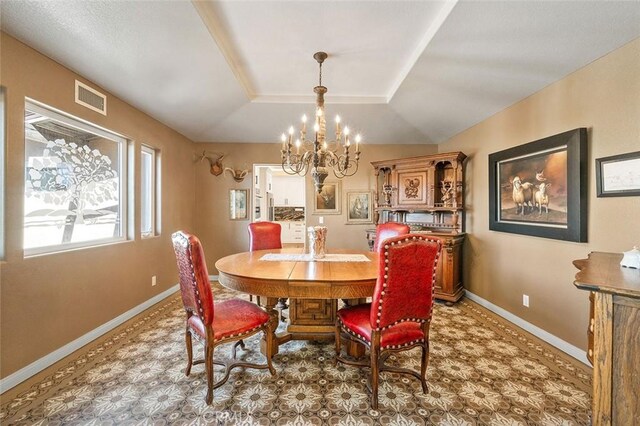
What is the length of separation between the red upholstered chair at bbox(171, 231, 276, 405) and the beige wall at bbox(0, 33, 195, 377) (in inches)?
48.2

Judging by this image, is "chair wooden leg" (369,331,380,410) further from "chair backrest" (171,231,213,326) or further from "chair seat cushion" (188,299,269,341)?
"chair backrest" (171,231,213,326)

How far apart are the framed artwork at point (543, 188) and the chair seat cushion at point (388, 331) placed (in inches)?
70.5

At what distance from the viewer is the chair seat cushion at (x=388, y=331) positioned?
1.71 metres

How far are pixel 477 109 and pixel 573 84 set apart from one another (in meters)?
1.07

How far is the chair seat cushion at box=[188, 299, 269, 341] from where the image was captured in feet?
5.87

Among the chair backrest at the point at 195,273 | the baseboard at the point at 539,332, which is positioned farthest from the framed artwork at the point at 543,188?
the chair backrest at the point at 195,273

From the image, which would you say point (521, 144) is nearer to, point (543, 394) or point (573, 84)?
point (573, 84)

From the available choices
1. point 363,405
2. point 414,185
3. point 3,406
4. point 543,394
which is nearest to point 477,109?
point 414,185

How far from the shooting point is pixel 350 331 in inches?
74.6

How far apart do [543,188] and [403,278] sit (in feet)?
6.98

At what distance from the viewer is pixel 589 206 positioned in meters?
2.22

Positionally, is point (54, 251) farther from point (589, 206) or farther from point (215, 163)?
point (589, 206)

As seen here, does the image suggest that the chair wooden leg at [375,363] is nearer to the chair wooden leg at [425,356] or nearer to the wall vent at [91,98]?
the chair wooden leg at [425,356]

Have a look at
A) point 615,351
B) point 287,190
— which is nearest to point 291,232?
point 287,190
